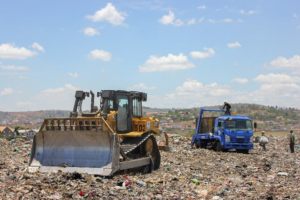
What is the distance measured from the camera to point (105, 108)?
978 centimetres

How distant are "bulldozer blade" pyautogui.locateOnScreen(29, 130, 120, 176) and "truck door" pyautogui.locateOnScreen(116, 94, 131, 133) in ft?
5.00

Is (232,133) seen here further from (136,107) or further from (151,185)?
(151,185)

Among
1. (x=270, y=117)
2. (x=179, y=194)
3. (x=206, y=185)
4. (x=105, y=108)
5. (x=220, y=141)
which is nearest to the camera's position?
(x=179, y=194)

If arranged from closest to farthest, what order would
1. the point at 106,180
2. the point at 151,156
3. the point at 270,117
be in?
the point at 106,180, the point at 151,156, the point at 270,117

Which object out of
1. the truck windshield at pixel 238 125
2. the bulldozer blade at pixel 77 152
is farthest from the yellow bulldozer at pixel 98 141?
the truck windshield at pixel 238 125

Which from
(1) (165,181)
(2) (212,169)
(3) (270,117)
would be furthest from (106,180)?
(3) (270,117)

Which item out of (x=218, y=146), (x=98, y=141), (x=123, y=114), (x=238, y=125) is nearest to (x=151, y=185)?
(x=98, y=141)

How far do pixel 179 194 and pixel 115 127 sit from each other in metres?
3.10

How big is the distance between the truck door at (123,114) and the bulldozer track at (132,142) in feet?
1.06

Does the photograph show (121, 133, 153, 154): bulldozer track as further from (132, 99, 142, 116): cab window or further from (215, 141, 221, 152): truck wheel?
(215, 141, 221, 152): truck wheel

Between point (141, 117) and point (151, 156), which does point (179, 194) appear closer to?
point (151, 156)

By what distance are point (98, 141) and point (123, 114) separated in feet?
5.92

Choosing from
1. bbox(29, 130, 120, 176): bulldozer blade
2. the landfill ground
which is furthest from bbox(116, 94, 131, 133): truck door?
bbox(29, 130, 120, 176): bulldozer blade

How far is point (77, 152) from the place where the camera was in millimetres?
8688
